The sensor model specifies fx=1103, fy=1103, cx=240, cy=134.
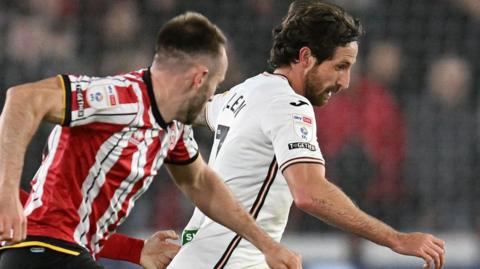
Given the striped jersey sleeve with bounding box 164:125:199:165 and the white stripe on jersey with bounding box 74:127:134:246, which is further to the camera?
the striped jersey sleeve with bounding box 164:125:199:165

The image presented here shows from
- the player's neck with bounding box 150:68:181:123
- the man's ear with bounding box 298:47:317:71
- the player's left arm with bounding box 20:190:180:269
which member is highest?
the man's ear with bounding box 298:47:317:71

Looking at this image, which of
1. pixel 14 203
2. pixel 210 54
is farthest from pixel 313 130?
pixel 14 203

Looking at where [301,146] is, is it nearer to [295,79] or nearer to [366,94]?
[295,79]

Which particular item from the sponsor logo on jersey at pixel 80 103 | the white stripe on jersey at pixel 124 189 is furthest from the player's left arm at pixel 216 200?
the sponsor logo on jersey at pixel 80 103

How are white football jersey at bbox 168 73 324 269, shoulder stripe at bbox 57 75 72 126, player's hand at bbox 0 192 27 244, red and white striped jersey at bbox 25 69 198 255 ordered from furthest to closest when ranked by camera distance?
1. white football jersey at bbox 168 73 324 269
2. red and white striped jersey at bbox 25 69 198 255
3. shoulder stripe at bbox 57 75 72 126
4. player's hand at bbox 0 192 27 244

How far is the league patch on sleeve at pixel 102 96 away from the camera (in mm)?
3510

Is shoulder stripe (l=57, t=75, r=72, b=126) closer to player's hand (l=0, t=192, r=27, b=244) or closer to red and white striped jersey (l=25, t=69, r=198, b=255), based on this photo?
red and white striped jersey (l=25, t=69, r=198, b=255)

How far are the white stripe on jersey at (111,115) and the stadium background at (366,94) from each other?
12.8 feet

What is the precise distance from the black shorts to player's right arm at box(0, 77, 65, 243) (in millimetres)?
364

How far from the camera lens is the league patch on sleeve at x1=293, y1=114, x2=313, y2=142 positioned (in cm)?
404

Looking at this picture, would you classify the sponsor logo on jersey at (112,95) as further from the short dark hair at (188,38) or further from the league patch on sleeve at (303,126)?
the league patch on sleeve at (303,126)

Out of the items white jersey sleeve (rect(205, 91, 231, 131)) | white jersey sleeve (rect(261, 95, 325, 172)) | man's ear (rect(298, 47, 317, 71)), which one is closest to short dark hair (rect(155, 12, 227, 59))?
white jersey sleeve (rect(261, 95, 325, 172))

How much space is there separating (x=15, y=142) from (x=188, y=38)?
754mm

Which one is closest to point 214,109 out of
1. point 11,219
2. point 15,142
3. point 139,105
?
point 139,105
